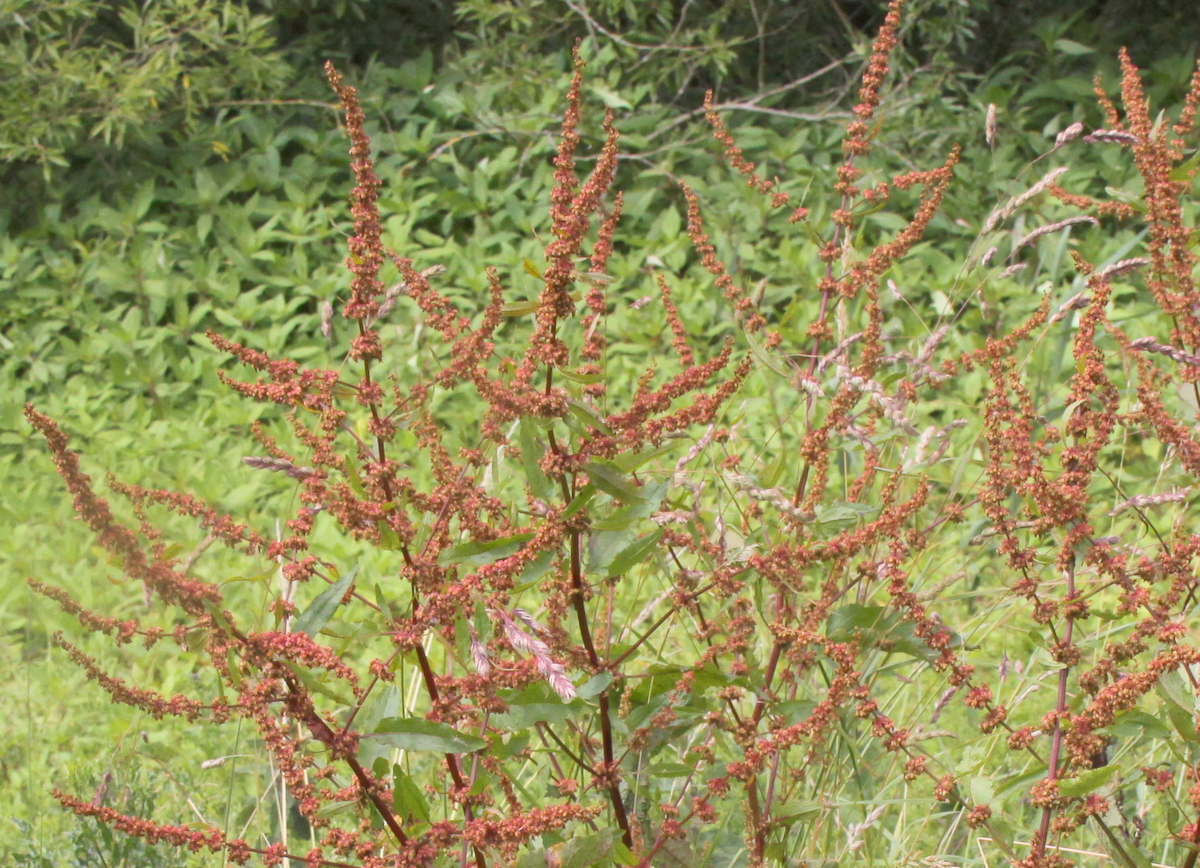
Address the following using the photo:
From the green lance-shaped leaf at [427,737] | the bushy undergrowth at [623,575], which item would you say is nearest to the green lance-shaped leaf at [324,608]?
the bushy undergrowth at [623,575]

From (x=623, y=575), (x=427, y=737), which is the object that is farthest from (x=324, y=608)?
(x=623, y=575)

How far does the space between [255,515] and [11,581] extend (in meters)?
0.71

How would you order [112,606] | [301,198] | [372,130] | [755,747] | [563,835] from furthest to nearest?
[372,130], [301,198], [112,606], [563,835], [755,747]

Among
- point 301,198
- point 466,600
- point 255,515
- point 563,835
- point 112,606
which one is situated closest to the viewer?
point 466,600

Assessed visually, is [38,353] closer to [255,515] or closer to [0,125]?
[0,125]

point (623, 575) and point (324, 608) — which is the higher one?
point (324, 608)

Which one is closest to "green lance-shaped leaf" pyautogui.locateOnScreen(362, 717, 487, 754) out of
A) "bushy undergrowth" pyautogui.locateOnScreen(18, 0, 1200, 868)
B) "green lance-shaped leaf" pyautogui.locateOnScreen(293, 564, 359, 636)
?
"bushy undergrowth" pyautogui.locateOnScreen(18, 0, 1200, 868)

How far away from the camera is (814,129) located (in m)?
5.85

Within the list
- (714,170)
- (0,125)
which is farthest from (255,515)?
(714,170)

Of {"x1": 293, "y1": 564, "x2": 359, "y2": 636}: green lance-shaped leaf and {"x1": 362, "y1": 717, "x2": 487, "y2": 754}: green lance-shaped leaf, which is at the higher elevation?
{"x1": 293, "y1": 564, "x2": 359, "y2": 636}: green lance-shaped leaf

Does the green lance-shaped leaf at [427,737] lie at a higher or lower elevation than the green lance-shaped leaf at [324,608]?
lower

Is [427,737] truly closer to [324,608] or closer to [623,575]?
[324,608]

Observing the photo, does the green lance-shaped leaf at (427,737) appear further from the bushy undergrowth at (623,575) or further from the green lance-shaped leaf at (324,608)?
the green lance-shaped leaf at (324,608)

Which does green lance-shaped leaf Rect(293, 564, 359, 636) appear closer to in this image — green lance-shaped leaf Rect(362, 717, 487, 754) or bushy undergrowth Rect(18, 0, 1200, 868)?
bushy undergrowth Rect(18, 0, 1200, 868)
